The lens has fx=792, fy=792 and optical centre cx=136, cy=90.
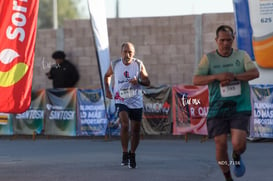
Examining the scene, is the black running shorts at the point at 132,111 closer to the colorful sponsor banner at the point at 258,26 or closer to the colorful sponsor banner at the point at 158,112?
the colorful sponsor banner at the point at 258,26

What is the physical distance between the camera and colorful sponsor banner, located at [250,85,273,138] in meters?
16.2

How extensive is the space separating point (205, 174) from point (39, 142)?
8025 mm

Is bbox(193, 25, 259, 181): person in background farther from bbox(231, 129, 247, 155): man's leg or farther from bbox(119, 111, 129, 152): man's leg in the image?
bbox(119, 111, 129, 152): man's leg

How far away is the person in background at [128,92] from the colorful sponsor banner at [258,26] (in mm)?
5814

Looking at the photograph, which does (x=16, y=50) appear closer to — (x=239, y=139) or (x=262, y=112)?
(x=239, y=139)

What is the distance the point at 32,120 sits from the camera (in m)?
19.1

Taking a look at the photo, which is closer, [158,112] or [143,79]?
[143,79]

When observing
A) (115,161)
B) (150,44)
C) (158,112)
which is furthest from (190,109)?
(115,161)

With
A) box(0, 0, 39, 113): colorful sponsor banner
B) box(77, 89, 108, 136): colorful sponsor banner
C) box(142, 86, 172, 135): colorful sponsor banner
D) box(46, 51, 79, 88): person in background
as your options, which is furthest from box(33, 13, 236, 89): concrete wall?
box(0, 0, 39, 113): colorful sponsor banner

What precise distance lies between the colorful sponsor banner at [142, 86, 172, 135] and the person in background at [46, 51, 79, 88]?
13.7 feet

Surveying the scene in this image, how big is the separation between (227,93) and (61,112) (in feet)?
35.8

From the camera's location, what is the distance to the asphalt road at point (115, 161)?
10.2 metres

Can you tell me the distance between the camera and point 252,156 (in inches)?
518

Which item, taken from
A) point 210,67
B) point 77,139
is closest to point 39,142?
point 77,139
